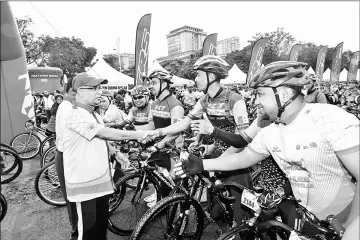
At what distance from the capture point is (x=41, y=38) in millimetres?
37906

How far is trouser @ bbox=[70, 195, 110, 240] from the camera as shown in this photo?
→ 2566 mm

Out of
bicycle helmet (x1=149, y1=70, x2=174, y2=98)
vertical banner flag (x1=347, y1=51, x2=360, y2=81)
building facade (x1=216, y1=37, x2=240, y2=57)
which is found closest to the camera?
bicycle helmet (x1=149, y1=70, x2=174, y2=98)

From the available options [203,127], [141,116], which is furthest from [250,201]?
[141,116]

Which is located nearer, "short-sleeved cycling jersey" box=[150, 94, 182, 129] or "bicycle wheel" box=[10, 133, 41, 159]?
"short-sleeved cycling jersey" box=[150, 94, 182, 129]

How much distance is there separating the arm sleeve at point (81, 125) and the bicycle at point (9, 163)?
173 inches

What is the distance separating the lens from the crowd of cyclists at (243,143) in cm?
154

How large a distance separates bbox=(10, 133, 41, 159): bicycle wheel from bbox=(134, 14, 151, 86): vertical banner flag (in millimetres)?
5270

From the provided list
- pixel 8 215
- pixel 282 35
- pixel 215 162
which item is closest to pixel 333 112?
pixel 215 162

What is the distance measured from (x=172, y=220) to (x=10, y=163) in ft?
18.0

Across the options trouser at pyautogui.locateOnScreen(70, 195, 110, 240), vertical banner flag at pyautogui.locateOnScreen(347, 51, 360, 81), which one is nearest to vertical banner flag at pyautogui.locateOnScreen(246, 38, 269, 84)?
trouser at pyautogui.locateOnScreen(70, 195, 110, 240)

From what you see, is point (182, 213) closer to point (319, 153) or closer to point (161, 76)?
point (319, 153)

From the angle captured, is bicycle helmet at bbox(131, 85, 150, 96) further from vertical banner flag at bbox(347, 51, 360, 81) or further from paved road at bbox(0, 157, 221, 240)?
vertical banner flag at bbox(347, 51, 360, 81)

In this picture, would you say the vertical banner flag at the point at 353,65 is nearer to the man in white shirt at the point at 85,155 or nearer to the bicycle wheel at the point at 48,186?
the bicycle wheel at the point at 48,186

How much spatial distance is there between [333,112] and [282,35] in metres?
61.5
